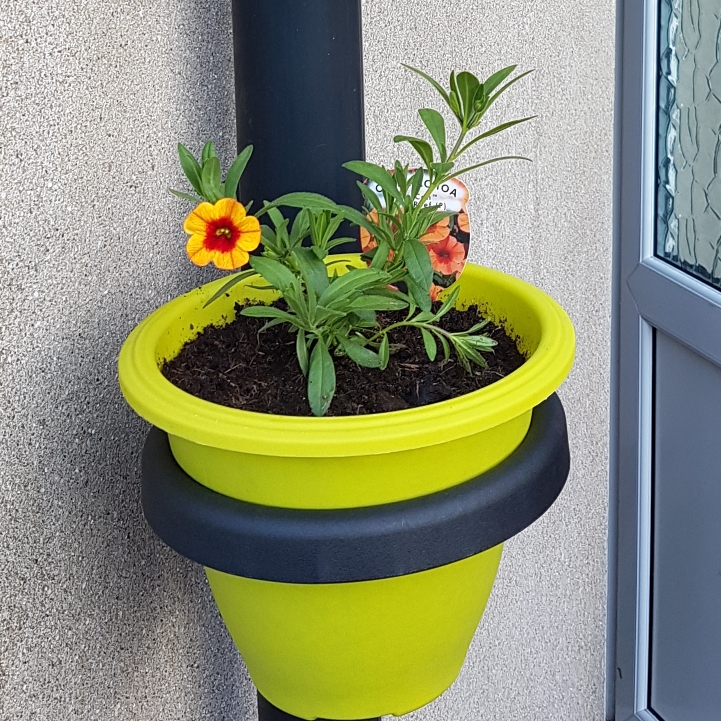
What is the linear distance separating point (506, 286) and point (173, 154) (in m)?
0.28

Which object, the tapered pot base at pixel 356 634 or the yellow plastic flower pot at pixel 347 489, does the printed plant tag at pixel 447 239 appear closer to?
the yellow plastic flower pot at pixel 347 489

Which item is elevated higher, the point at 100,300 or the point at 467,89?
the point at 467,89

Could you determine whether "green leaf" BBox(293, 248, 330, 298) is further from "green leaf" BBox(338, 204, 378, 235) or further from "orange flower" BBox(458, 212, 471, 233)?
"orange flower" BBox(458, 212, 471, 233)

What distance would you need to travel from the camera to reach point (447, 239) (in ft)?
2.11

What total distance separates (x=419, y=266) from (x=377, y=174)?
0.07m

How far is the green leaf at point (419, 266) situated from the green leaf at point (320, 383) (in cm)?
7

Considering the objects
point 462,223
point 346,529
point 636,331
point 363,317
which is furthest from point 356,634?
point 636,331

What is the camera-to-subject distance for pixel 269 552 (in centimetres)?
51

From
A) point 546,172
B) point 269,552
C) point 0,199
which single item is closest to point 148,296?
point 0,199

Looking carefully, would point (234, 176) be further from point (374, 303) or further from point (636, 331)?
point (636, 331)

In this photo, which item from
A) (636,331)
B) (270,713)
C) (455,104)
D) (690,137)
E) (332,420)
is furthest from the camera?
(636,331)

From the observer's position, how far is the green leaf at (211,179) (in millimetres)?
540

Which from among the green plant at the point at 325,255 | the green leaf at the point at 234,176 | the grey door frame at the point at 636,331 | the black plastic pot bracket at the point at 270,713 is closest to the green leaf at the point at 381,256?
the green plant at the point at 325,255

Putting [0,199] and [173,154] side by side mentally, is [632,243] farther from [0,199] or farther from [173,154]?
[0,199]
